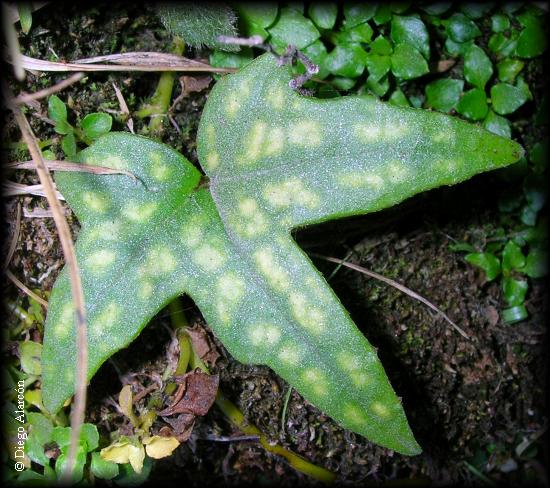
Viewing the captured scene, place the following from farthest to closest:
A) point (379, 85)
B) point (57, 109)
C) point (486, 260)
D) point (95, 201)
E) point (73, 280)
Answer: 1. point (486, 260)
2. point (379, 85)
3. point (57, 109)
4. point (95, 201)
5. point (73, 280)

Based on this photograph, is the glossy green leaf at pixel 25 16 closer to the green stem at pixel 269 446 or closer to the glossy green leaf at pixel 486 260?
the green stem at pixel 269 446

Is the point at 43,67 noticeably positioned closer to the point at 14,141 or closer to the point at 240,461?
the point at 14,141

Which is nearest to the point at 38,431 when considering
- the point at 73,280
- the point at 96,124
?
the point at 73,280

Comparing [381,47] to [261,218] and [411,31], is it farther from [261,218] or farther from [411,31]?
[261,218]

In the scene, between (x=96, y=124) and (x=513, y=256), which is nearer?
(x=96, y=124)

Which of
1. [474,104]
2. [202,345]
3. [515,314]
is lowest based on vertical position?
[515,314]

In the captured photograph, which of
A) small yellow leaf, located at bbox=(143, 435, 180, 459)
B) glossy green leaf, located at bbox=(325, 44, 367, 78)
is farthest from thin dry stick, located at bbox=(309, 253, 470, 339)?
small yellow leaf, located at bbox=(143, 435, 180, 459)
